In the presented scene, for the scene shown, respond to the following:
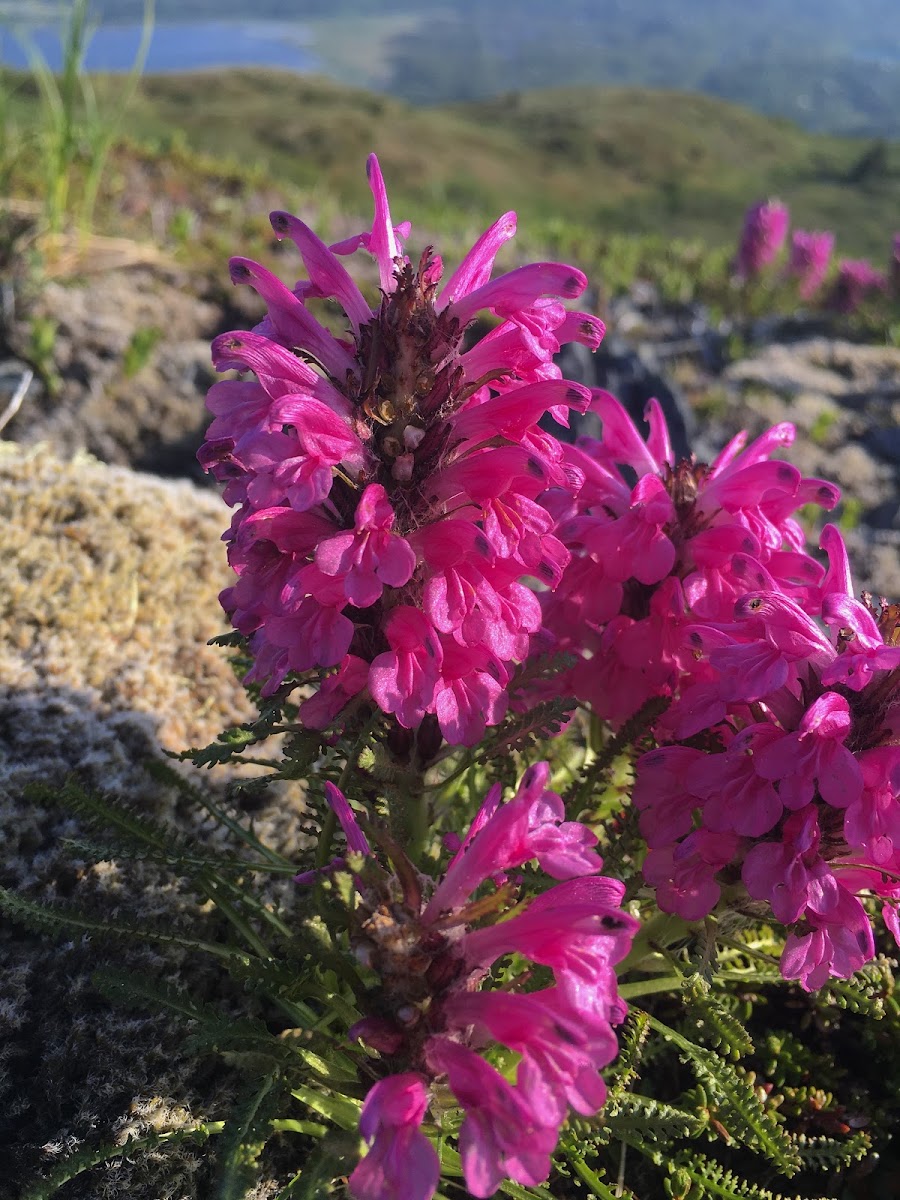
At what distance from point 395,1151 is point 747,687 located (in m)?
0.95

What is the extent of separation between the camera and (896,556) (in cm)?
543

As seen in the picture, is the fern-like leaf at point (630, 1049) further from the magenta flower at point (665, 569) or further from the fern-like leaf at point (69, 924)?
the fern-like leaf at point (69, 924)

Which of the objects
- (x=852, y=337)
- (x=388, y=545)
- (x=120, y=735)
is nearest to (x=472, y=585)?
(x=388, y=545)

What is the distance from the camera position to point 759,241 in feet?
32.0

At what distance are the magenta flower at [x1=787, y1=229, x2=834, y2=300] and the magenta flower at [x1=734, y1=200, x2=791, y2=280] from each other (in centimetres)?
45

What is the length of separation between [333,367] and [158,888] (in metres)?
1.51

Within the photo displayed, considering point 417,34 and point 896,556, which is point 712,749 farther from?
point 417,34

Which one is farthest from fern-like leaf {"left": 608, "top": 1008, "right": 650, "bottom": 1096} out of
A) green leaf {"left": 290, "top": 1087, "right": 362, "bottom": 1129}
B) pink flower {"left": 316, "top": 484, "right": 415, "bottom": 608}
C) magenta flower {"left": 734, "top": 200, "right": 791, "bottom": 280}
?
magenta flower {"left": 734, "top": 200, "right": 791, "bottom": 280}

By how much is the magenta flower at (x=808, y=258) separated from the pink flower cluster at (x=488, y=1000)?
10.5 m

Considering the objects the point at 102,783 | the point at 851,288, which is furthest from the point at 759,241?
the point at 102,783

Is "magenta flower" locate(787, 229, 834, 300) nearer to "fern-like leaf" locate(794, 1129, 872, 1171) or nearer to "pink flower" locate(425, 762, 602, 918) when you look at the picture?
"fern-like leaf" locate(794, 1129, 872, 1171)

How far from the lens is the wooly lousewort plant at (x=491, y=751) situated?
4.67 ft

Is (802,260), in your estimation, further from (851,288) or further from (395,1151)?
(395,1151)

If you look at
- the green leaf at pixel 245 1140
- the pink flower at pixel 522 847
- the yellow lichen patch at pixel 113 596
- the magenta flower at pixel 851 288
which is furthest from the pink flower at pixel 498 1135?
the magenta flower at pixel 851 288
